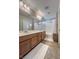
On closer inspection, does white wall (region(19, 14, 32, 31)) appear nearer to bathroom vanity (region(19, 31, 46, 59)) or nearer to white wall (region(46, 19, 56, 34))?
bathroom vanity (region(19, 31, 46, 59))

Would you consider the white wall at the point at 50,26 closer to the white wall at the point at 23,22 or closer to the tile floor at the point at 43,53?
the tile floor at the point at 43,53

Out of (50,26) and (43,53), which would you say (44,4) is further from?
(50,26)

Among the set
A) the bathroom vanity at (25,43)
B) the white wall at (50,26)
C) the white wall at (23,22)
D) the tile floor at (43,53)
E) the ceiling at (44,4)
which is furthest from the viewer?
the white wall at (50,26)

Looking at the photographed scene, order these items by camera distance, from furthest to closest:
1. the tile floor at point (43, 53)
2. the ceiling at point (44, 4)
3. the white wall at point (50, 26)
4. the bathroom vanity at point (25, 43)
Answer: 1. the white wall at point (50, 26)
2. the ceiling at point (44, 4)
3. the tile floor at point (43, 53)
4. the bathroom vanity at point (25, 43)

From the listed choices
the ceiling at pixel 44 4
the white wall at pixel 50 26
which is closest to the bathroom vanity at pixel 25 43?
the ceiling at pixel 44 4

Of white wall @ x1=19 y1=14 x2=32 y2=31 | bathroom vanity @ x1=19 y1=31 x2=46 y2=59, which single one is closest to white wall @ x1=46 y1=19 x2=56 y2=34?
white wall @ x1=19 y1=14 x2=32 y2=31

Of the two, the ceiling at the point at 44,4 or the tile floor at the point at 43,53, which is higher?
the ceiling at the point at 44,4

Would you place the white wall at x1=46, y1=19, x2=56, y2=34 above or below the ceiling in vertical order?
below

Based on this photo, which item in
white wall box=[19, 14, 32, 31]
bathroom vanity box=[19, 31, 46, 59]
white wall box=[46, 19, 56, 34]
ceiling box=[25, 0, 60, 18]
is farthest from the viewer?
white wall box=[46, 19, 56, 34]

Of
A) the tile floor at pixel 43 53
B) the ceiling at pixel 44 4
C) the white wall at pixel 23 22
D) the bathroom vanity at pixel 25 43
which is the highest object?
the ceiling at pixel 44 4

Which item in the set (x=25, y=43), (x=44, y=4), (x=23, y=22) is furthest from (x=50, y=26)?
(x=25, y=43)

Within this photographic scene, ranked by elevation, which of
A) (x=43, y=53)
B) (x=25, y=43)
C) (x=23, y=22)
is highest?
(x=23, y=22)
